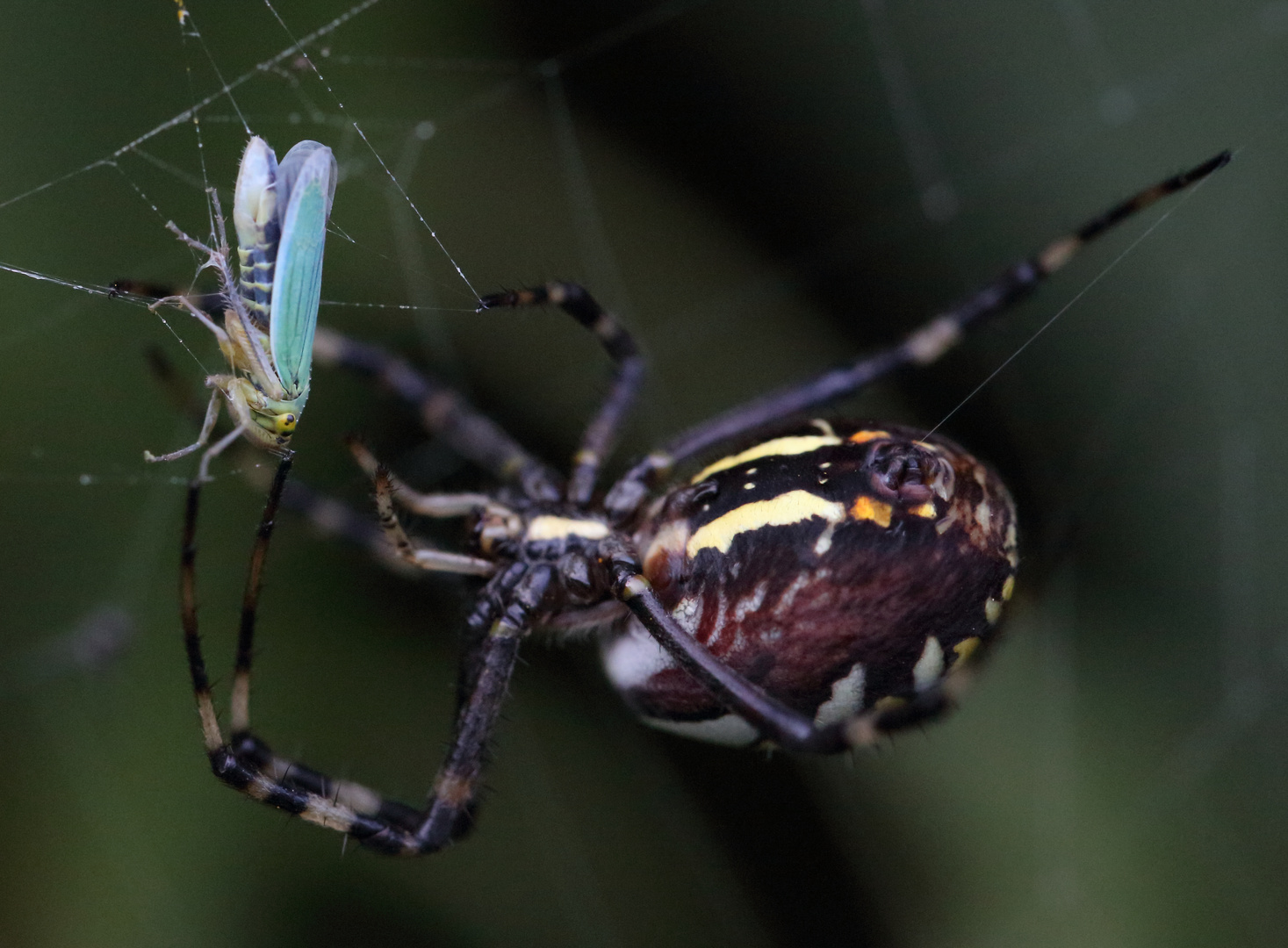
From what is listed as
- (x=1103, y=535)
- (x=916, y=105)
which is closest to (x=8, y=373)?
(x=916, y=105)

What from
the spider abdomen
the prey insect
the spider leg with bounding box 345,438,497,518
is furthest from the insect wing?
the spider abdomen

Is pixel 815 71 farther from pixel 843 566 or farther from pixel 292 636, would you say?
pixel 292 636

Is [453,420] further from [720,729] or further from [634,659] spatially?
[720,729]

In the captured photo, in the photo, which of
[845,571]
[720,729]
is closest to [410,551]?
[720,729]

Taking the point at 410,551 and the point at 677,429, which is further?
A: the point at 677,429

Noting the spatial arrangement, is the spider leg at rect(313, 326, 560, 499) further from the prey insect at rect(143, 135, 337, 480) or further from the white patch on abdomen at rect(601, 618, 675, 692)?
the prey insect at rect(143, 135, 337, 480)

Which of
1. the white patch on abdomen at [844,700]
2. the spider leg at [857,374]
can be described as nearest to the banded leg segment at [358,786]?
the spider leg at [857,374]

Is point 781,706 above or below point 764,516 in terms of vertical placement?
below
